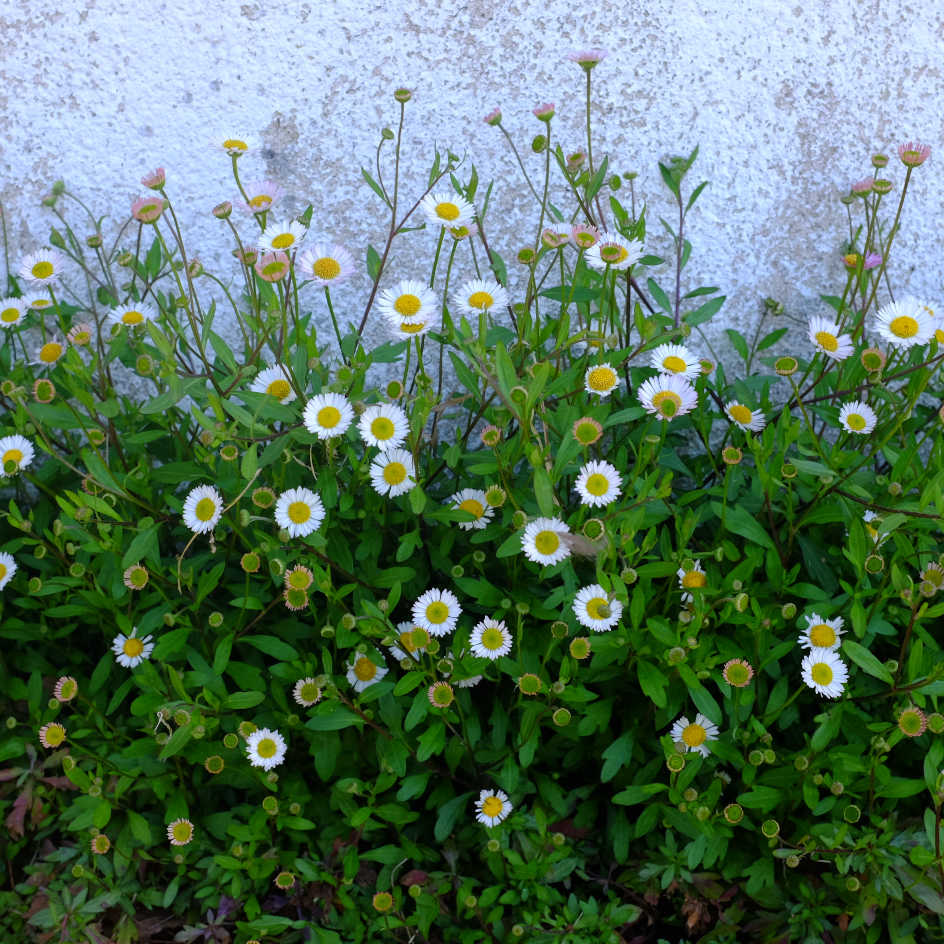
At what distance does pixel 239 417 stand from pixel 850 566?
41.3 inches

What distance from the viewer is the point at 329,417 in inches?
55.8

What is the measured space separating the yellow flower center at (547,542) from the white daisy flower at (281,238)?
1.99ft

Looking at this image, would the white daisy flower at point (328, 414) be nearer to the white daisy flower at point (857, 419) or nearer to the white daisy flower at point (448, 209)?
the white daisy flower at point (448, 209)

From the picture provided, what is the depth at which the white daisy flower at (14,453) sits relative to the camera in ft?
4.99

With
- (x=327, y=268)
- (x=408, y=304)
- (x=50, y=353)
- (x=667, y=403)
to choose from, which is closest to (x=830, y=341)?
(x=667, y=403)

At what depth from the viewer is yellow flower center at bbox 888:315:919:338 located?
1595 millimetres

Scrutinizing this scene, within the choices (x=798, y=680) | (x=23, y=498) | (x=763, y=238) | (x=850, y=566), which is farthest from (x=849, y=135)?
(x=23, y=498)

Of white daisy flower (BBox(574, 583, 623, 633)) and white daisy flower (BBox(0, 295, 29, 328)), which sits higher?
white daisy flower (BBox(0, 295, 29, 328))

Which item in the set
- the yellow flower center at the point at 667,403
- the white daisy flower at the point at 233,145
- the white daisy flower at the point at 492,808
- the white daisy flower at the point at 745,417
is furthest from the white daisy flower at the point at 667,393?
the white daisy flower at the point at 233,145

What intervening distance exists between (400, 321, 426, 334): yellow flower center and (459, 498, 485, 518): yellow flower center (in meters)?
0.29

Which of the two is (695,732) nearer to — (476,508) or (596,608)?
(596,608)

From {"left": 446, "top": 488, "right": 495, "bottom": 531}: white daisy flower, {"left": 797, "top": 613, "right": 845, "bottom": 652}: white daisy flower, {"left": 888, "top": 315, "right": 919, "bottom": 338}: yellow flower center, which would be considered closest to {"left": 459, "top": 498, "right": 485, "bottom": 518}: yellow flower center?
{"left": 446, "top": 488, "right": 495, "bottom": 531}: white daisy flower

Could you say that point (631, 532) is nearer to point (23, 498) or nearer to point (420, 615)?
point (420, 615)

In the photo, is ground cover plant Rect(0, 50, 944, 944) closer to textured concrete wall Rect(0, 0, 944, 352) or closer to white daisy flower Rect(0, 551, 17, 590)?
white daisy flower Rect(0, 551, 17, 590)
